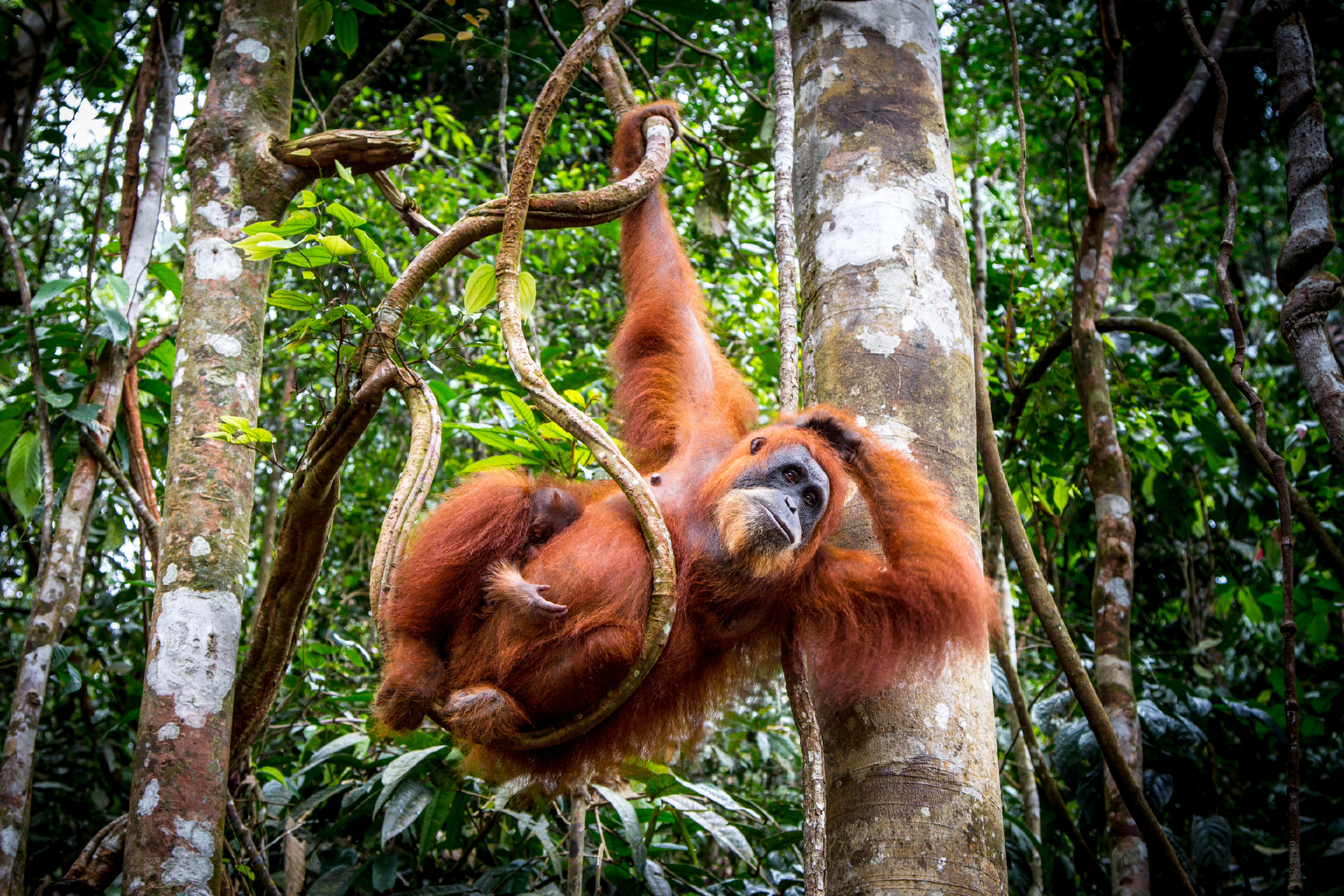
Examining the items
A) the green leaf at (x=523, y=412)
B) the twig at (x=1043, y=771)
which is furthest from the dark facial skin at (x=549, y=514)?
the twig at (x=1043, y=771)

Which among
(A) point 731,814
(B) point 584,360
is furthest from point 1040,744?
(B) point 584,360

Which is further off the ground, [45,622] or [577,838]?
[45,622]

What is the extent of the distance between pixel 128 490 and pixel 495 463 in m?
1.08

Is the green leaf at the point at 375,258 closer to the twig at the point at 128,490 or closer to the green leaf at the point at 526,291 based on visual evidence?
the green leaf at the point at 526,291

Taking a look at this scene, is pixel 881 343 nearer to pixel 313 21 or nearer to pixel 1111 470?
pixel 1111 470

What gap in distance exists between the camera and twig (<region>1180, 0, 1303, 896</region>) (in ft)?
6.61

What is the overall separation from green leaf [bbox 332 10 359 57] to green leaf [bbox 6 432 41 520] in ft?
6.08

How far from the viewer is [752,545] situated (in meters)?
2.18

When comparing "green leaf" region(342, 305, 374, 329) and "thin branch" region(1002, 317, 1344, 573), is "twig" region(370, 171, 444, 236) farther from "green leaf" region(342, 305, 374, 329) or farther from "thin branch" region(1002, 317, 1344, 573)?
"thin branch" region(1002, 317, 1344, 573)

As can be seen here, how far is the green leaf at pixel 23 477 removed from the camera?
3287 millimetres

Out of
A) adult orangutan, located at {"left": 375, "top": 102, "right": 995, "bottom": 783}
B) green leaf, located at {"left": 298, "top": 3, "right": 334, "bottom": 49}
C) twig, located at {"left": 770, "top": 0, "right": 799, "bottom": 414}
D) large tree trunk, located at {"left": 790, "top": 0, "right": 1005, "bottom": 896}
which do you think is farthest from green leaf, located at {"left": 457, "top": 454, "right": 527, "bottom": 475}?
green leaf, located at {"left": 298, "top": 3, "right": 334, "bottom": 49}

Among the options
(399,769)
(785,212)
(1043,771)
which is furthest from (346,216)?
(1043,771)

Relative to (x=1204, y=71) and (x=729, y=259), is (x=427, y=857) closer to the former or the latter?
(x=729, y=259)

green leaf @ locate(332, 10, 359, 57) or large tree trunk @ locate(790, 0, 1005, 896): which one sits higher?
green leaf @ locate(332, 10, 359, 57)
